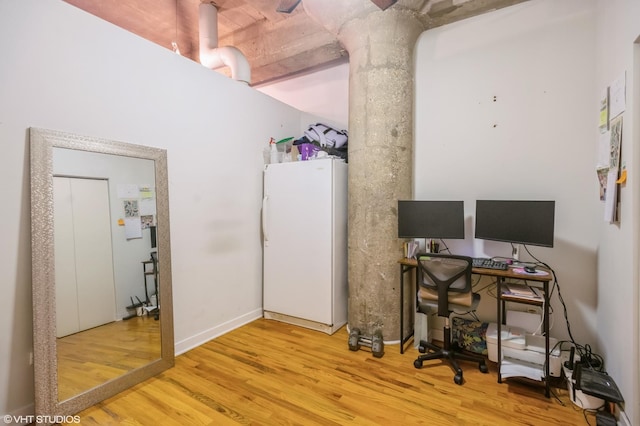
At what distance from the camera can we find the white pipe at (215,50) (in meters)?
3.57

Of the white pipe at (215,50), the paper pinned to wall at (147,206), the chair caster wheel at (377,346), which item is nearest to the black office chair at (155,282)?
the paper pinned to wall at (147,206)

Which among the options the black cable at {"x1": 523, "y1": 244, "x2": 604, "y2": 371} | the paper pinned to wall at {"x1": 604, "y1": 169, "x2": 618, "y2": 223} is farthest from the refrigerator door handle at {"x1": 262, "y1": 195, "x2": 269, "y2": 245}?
the paper pinned to wall at {"x1": 604, "y1": 169, "x2": 618, "y2": 223}

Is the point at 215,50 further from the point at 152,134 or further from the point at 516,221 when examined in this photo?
the point at 516,221

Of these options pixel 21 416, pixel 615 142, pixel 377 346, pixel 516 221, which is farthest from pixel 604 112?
pixel 21 416

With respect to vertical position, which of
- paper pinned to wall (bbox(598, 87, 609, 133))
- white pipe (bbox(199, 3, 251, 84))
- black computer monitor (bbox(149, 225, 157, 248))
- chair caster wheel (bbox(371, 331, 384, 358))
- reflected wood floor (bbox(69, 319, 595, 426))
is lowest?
reflected wood floor (bbox(69, 319, 595, 426))

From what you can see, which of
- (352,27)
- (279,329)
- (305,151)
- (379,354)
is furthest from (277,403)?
(352,27)

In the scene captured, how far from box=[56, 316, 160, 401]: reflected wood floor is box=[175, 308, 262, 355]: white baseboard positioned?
0.31 metres

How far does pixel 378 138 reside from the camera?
2.86 meters

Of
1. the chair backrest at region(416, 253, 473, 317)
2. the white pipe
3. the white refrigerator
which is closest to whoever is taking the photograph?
the chair backrest at region(416, 253, 473, 317)

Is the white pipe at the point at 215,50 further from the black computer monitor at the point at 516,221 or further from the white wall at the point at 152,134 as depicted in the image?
the black computer monitor at the point at 516,221

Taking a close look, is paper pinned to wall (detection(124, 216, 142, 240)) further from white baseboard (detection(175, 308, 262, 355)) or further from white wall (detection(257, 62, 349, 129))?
white wall (detection(257, 62, 349, 129))

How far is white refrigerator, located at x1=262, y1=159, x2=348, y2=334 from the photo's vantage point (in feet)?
10.3

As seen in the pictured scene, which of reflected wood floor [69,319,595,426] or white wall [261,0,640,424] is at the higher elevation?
white wall [261,0,640,424]

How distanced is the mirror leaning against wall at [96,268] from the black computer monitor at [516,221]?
2.64 m
